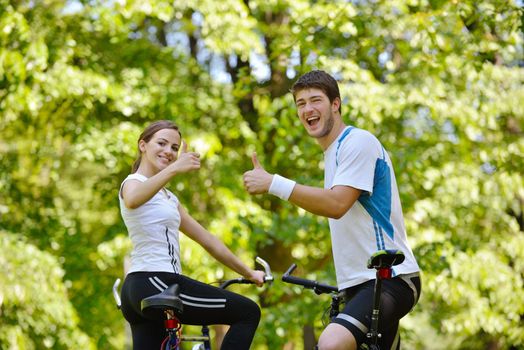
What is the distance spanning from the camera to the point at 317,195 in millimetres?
3930

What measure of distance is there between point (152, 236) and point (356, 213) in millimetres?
1129

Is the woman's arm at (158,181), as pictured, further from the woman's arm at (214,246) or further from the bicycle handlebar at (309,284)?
the bicycle handlebar at (309,284)

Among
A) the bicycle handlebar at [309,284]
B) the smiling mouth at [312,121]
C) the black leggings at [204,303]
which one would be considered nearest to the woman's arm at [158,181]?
the black leggings at [204,303]

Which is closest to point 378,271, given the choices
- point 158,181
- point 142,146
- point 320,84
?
point 320,84

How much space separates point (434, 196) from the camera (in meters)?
12.8

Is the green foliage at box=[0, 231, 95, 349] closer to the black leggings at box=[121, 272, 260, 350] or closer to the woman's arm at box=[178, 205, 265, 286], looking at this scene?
the woman's arm at box=[178, 205, 265, 286]

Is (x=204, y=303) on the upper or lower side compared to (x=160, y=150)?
lower

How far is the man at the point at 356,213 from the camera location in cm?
392

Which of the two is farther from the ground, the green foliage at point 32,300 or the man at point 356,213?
the man at point 356,213

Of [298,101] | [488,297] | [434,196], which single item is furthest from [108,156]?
[298,101]

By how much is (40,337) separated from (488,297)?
722 cm

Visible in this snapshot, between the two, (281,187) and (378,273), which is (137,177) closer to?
(281,187)

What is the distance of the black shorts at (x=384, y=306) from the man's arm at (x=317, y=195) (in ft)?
1.39

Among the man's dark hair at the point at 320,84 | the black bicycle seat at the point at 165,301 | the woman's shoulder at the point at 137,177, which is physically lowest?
the black bicycle seat at the point at 165,301
